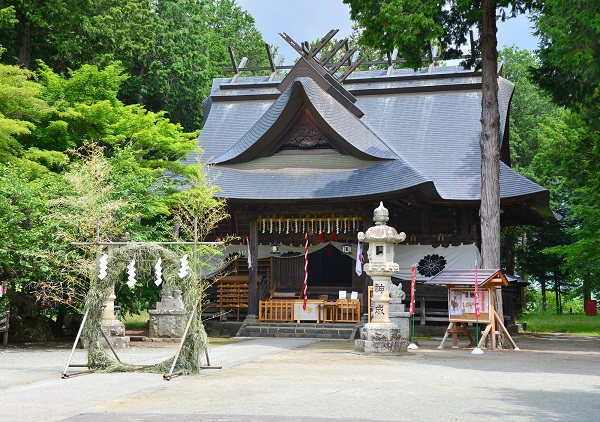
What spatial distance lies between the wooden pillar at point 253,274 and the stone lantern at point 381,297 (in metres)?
7.30

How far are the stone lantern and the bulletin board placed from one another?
1639 millimetres

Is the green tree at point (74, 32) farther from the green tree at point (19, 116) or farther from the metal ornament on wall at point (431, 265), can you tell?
the metal ornament on wall at point (431, 265)

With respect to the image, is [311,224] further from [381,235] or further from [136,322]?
[136,322]

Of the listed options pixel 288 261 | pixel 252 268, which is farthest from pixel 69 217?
pixel 288 261

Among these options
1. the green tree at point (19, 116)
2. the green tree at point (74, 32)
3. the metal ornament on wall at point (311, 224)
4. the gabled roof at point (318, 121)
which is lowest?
the metal ornament on wall at point (311, 224)

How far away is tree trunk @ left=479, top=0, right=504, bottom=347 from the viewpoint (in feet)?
60.6

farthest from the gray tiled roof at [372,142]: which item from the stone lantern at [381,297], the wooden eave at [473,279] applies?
the stone lantern at [381,297]

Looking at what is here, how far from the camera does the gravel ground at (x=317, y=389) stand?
25.5 ft

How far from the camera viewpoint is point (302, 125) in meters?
24.3

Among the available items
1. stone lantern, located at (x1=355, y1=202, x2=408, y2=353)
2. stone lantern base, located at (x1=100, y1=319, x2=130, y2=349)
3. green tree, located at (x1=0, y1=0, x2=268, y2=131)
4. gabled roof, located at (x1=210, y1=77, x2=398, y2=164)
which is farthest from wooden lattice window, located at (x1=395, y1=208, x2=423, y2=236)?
green tree, located at (x1=0, y1=0, x2=268, y2=131)

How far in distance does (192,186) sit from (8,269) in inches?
242

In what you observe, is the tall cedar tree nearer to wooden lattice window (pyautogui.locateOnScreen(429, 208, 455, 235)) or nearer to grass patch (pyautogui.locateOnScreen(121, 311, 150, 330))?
wooden lattice window (pyautogui.locateOnScreen(429, 208, 455, 235))

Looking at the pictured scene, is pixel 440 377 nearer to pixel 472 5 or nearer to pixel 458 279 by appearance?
pixel 458 279

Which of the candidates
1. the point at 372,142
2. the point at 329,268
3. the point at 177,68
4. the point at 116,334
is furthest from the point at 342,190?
the point at 177,68
